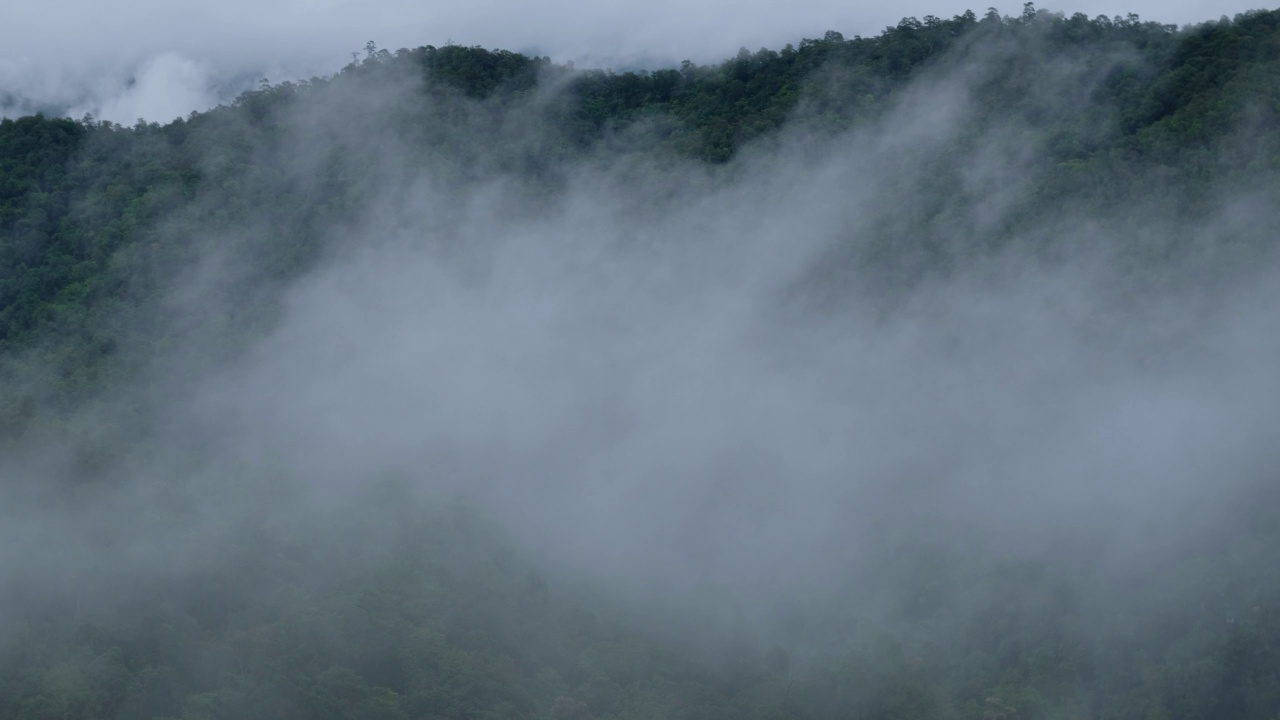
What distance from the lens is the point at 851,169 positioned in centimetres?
3164

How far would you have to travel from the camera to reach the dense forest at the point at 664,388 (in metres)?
22.0

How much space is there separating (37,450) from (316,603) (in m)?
5.91

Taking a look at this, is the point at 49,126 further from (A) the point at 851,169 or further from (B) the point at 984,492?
(B) the point at 984,492

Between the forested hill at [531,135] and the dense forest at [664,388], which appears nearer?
the dense forest at [664,388]

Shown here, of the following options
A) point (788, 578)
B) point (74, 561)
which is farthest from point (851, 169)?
→ point (74, 561)

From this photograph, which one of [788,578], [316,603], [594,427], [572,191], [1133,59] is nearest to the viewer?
[316,603]

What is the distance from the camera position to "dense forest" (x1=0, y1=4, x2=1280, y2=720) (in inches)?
867

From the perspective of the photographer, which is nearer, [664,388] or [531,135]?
[664,388]

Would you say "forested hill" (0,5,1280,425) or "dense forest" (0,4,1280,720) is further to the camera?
"forested hill" (0,5,1280,425)

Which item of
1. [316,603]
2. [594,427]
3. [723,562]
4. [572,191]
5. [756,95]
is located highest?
[756,95]

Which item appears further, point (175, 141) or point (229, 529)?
point (175, 141)

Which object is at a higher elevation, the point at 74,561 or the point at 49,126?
the point at 49,126

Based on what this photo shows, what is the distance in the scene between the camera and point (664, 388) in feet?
94.3

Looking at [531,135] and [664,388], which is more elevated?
[531,135]
